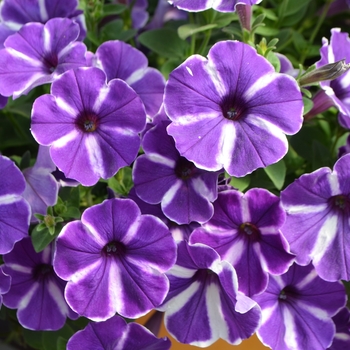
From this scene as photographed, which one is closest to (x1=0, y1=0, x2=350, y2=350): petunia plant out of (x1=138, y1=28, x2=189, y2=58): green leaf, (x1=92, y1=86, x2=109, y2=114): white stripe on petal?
(x1=92, y1=86, x2=109, y2=114): white stripe on petal

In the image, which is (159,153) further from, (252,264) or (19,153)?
(19,153)

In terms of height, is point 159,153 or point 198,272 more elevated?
point 159,153

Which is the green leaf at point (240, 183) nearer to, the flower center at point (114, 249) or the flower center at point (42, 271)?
the flower center at point (114, 249)

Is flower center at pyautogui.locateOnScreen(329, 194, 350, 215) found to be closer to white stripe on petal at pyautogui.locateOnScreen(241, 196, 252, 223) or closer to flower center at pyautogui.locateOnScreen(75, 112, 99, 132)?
white stripe on petal at pyautogui.locateOnScreen(241, 196, 252, 223)

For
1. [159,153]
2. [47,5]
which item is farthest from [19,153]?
[159,153]

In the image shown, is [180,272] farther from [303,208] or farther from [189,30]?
[189,30]

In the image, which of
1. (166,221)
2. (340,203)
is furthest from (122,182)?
(340,203)
